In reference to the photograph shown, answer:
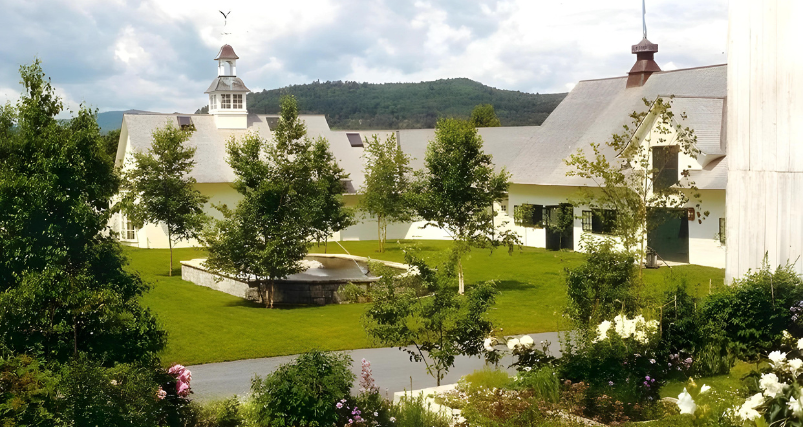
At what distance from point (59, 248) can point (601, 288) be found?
8758 millimetres

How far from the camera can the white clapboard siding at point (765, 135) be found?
50.1 ft

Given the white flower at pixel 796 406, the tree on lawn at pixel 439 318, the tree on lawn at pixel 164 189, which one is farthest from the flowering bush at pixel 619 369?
the tree on lawn at pixel 164 189

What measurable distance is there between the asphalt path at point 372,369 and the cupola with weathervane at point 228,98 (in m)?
30.0

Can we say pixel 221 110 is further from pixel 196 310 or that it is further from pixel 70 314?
pixel 70 314

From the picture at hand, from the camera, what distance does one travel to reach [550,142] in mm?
39281

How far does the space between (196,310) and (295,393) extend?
12.8 m

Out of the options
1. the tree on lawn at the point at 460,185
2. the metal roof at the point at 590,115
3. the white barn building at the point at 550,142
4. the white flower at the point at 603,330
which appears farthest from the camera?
the metal roof at the point at 590,115

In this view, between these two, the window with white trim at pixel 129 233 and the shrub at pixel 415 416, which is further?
the window with white trim at pixel 129 233

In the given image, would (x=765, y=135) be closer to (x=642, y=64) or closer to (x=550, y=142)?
(x=642, y=64)

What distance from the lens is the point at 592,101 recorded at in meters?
40.1

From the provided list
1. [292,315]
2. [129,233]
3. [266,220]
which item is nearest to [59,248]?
[292,315]

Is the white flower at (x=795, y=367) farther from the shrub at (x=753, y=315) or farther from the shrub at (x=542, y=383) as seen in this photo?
the shrub at (x=753, y=315)

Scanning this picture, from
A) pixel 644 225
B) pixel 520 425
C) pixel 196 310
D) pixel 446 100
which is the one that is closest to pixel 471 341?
pixel 520 425

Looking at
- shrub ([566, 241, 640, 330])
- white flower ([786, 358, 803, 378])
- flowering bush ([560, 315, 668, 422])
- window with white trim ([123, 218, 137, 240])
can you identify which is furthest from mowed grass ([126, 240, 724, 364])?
window with white trim ([123, 218, 137, 240])
